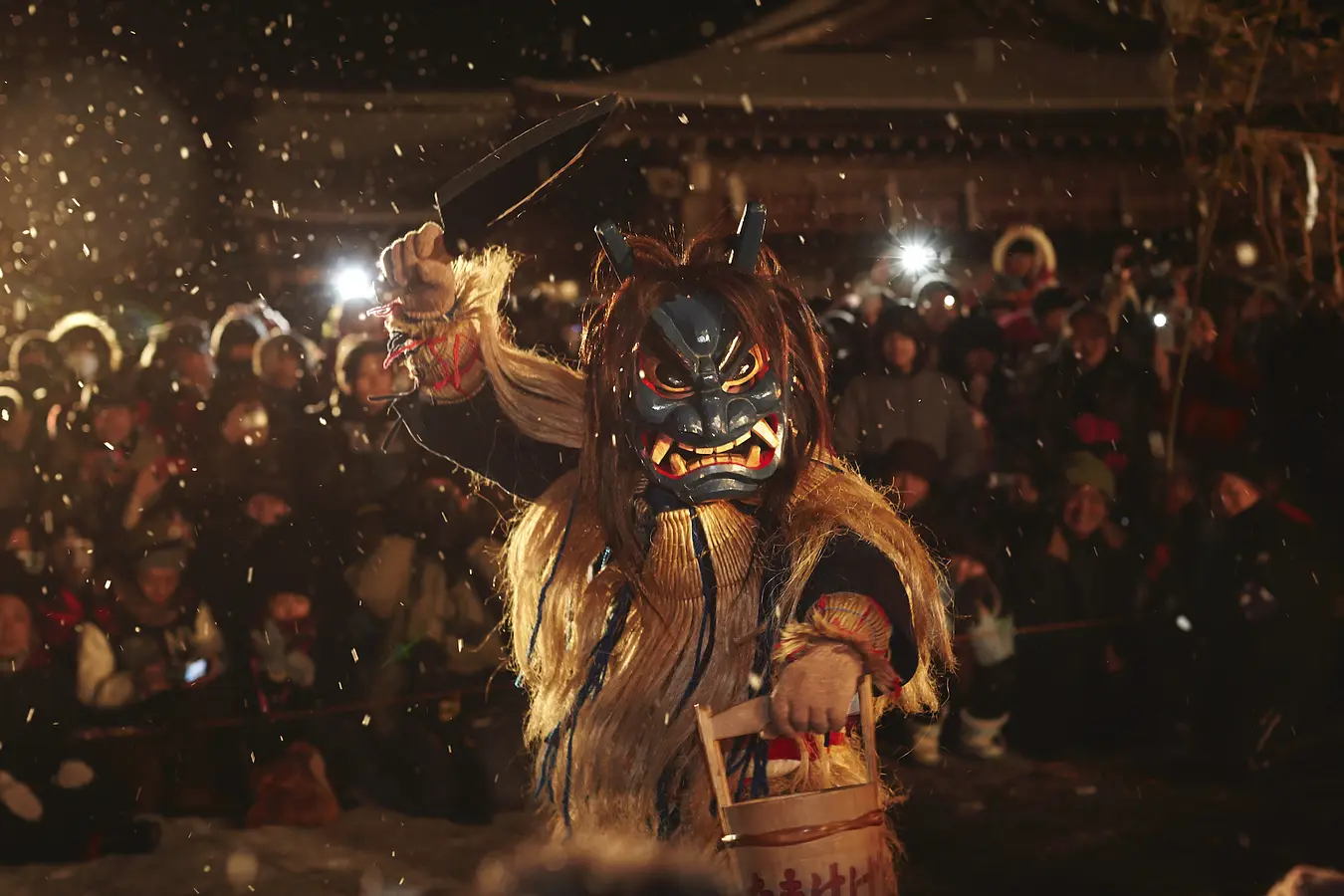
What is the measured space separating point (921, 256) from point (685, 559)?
288 inches

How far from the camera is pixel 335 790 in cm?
465

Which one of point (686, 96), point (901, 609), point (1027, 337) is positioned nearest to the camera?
point (901, 609)

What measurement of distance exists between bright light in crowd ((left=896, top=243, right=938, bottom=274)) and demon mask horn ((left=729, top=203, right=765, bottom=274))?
690cm

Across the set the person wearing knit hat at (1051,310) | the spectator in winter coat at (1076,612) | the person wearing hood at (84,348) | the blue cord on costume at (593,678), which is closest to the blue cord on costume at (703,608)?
the blue cord on costume at (593,678)

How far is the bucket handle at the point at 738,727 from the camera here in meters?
2.15

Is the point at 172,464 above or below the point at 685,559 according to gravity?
above

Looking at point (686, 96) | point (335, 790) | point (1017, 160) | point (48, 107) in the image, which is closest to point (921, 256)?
point (1017, 160)

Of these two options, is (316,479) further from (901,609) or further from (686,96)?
(686,96)

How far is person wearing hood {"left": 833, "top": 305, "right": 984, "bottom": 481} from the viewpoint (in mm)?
5324

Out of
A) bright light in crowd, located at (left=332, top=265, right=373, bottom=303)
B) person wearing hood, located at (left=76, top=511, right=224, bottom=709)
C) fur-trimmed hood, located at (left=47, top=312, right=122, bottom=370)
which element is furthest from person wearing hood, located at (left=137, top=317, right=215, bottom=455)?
bright light in crowd, located at (left=332, top=265, right=373, bottom=303)

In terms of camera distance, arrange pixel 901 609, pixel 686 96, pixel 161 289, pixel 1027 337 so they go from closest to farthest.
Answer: pixel 901 609
pixel 1027 337
pixel 686 96
pixel 161 289

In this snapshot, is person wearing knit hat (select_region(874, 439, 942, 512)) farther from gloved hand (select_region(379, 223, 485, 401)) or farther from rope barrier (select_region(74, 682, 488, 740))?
gloved hand (select_region(379, 223, 485, 401))

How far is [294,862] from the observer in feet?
14.0

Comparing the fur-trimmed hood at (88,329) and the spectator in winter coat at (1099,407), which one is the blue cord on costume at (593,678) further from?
the fur-trimmed hood at (88,329)
